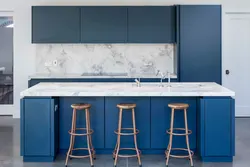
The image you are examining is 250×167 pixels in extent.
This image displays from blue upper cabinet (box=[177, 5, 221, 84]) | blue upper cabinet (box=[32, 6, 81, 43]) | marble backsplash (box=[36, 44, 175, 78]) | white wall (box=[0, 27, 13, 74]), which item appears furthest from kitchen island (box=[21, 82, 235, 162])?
white wall (box=[0, 27, 13, 74])

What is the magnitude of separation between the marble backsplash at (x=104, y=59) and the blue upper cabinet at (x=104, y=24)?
521 millimetres

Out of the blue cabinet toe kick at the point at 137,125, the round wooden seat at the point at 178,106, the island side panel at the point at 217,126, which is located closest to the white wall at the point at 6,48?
the blue cabinet toe kick at the point at 137,125

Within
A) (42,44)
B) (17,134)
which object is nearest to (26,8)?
(42,44)

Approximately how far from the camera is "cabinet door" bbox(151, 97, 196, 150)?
15.4 ft

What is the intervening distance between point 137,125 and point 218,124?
3.37ft

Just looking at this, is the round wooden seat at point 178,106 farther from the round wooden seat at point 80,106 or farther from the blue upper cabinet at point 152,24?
→ the blue upper cabinet at point 152,24

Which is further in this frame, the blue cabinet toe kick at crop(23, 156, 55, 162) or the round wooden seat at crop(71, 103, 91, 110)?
the blue cabinet toe kick at crop(23, 156, 55, 162)

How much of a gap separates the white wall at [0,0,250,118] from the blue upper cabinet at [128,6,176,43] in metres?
0.61

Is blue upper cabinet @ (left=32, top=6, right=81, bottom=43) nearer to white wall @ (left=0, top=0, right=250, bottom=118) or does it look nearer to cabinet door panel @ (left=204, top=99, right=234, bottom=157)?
white wall @ (left=0, top=0, right=250, bottom=118)

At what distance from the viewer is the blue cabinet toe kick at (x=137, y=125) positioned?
4.41m

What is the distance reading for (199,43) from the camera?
674 centimetres

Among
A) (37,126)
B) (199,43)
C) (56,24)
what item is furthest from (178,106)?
(56,24)

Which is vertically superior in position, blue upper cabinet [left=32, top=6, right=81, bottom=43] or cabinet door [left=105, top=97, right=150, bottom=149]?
blue upper cabinet [left=32, top=6, right=81, bottom=43]

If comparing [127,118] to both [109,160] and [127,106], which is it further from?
[109,160]
